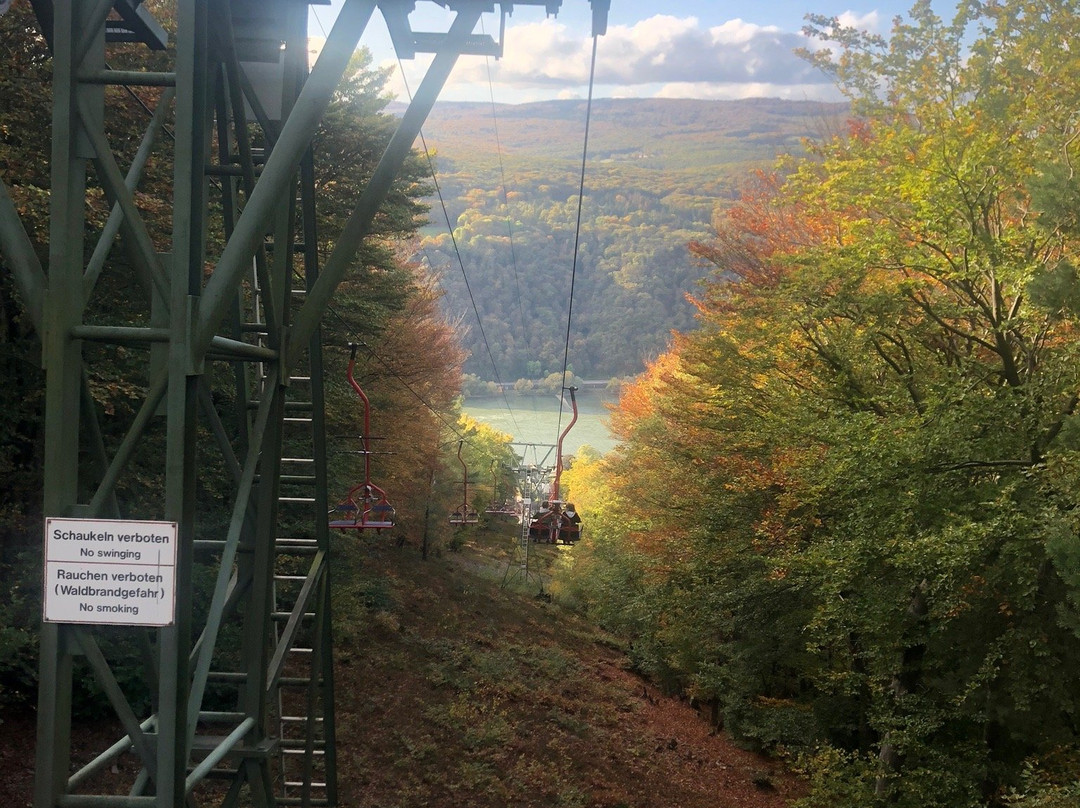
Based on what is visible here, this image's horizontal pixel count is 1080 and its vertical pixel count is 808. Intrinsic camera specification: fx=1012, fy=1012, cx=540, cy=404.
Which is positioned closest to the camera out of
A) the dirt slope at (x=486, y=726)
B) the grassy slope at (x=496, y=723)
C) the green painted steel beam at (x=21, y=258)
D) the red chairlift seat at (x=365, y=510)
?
the green painted steel beam at (x=21, y=258)

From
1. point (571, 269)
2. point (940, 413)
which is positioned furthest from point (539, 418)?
point (940, 413)

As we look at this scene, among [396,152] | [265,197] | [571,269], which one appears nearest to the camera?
[265,197]

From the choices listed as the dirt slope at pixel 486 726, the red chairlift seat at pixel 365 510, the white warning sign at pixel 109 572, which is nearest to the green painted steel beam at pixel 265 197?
the white warning sign at pixel 109 572

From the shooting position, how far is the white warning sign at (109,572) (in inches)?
159

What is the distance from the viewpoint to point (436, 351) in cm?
3416

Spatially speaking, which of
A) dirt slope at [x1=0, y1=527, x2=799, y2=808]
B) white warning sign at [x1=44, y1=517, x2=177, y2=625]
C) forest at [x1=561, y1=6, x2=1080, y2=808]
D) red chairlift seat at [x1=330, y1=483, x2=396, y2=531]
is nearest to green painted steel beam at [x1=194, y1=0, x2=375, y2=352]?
white warning sign at [x1=44, y1=517, x2=177, y2=625]

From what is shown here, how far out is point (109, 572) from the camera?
409 cm

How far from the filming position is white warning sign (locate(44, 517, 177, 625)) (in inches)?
159

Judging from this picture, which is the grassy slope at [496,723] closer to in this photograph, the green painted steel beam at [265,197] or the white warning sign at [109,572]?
the white warning sign at [109,572]

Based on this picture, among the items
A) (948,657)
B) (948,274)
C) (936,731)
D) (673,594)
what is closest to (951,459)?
(948,274)

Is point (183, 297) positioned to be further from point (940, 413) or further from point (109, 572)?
point (940, 413)

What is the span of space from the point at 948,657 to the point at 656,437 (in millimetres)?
11935

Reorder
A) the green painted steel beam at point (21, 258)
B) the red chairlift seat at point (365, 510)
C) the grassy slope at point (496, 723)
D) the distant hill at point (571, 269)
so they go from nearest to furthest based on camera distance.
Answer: the green painted steel beam at point (21, 258) < the red chairlift seat at point (365, 510) < the grassy slope at point (496, 723) < the distant hill at point (571, 269)

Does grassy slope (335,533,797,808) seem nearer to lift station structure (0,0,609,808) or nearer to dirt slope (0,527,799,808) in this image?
dirt slope (0,527,799,808)
